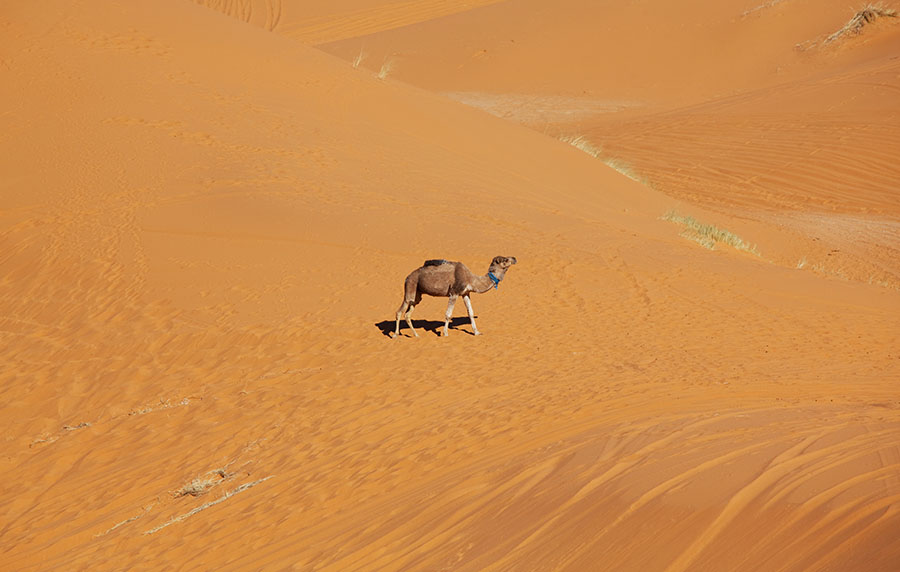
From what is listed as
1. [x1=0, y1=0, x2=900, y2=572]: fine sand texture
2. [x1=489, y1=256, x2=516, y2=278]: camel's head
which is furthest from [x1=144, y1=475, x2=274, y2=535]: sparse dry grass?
[x1=489, y1=256, x2=516, y2=278]: camel's head

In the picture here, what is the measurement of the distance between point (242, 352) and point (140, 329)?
4.80 ft

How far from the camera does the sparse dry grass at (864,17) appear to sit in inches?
1208

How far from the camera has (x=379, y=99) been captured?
705 inches

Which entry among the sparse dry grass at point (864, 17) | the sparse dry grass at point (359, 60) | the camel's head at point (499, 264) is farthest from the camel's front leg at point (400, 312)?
the sparse dry grass at point (864, 17)

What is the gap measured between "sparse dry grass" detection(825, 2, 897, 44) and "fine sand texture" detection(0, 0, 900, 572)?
7.29 meters

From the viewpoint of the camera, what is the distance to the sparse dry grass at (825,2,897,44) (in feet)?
101

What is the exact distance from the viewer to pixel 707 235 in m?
16.2

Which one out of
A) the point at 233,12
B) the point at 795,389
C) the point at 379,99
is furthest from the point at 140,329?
the point at 233,12

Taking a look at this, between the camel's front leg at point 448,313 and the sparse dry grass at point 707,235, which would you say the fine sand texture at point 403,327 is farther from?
the camel's front leg at point 448,313

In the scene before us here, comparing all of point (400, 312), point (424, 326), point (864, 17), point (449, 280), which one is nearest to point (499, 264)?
point (449, 280)

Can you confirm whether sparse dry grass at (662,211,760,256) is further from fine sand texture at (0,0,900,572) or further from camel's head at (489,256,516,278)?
camel's head at (489,256,516,278)

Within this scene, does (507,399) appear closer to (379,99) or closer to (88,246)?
(88,246)

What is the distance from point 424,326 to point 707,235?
23.0 feet

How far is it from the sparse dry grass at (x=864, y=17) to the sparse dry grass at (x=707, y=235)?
17.3 meters
